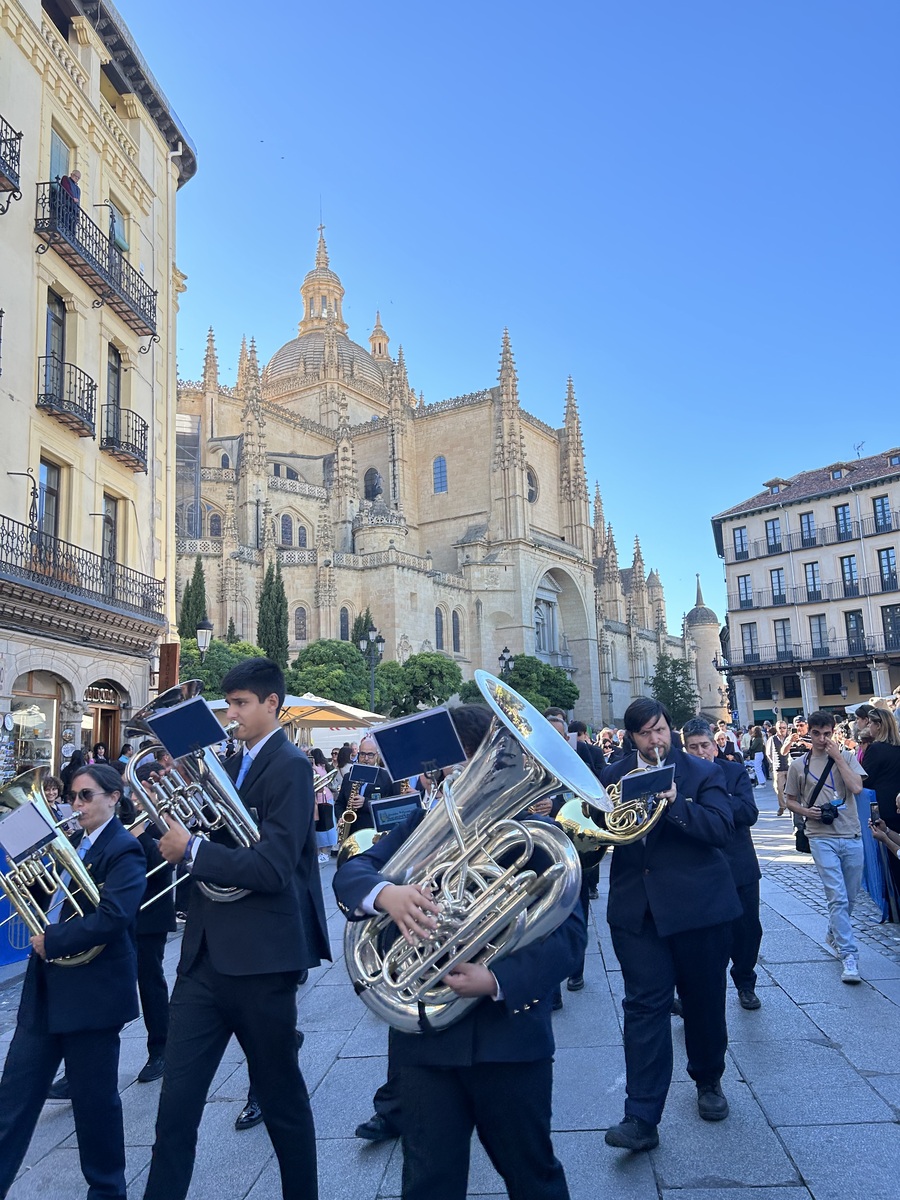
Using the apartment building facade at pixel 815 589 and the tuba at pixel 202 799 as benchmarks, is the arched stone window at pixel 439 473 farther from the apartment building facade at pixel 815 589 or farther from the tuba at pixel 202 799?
the tuba at pixel 202 799

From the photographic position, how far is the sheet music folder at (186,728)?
294cm

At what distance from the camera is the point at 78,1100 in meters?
3.30

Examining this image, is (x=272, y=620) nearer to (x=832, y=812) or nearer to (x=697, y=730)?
(x=832, y=812)

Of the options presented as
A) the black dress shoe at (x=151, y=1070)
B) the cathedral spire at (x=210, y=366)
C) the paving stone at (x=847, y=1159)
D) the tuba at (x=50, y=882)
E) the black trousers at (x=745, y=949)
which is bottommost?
the black dress shoe at (x=151, y=1070)

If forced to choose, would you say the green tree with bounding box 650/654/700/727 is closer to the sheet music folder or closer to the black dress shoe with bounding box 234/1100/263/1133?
the black dress shoe with bounding box 234/1100/263/1133

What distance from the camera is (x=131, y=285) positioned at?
17.8m

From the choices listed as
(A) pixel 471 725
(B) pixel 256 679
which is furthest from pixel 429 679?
(A) pixel 471 725

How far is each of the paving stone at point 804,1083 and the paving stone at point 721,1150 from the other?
0.12 metres

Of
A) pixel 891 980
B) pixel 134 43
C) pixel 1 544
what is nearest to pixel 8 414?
pixel 1 544

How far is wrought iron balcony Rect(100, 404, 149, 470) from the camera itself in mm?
16828

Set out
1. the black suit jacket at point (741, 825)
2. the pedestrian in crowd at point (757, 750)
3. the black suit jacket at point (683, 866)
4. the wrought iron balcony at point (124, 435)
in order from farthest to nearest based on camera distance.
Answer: the pedestrian in crowd at point (757, 750) → the wrought iron balcony at point (124, 435) → the black suit jacket at point (741, 825) → the black suit jacket at point (683, 866)

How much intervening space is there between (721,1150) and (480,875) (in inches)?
89.3

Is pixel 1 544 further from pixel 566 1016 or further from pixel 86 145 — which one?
pixel 566 1016

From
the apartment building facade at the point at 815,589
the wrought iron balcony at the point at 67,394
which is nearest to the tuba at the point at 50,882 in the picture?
the wrought iron balcony at the point at 67,394
